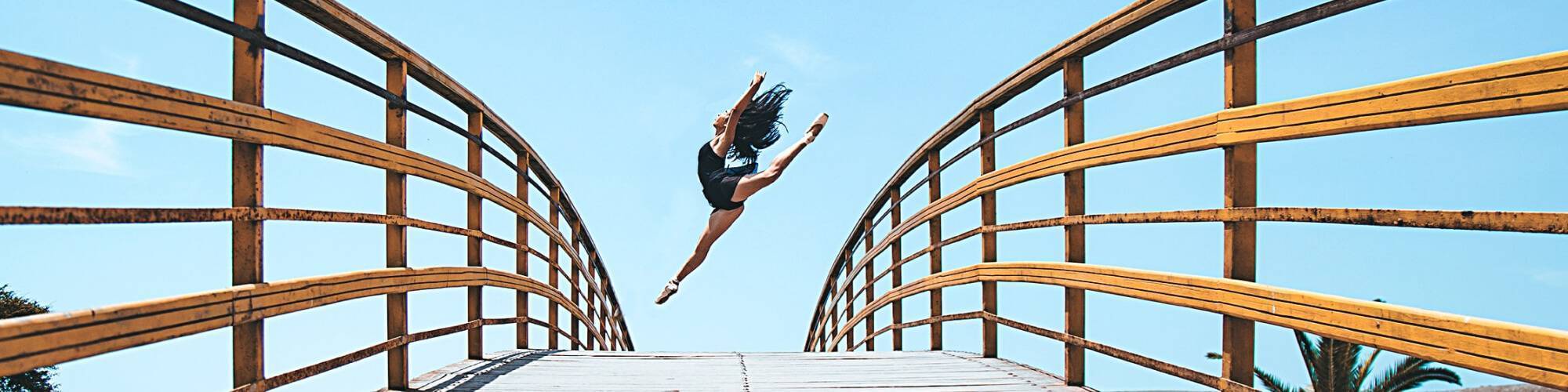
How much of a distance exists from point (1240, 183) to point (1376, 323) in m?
0.54

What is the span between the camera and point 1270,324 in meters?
2.30

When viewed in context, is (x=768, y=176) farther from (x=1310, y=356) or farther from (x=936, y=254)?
(x=1310, y=356)

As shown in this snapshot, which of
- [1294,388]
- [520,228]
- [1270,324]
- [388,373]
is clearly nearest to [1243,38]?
[1270,324]

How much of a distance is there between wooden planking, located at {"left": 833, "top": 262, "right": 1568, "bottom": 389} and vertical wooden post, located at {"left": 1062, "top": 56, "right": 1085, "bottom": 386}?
286 mm

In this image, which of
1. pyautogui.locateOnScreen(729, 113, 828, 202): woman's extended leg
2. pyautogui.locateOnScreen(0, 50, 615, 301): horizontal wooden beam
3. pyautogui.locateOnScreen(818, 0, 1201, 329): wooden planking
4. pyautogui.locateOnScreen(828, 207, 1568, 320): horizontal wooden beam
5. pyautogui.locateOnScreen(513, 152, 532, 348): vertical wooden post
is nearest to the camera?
pyautogui.locateOnScreen(828, 207, 1568, 320): horizontal wooden beam

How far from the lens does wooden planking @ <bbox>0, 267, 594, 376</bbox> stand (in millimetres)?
1729

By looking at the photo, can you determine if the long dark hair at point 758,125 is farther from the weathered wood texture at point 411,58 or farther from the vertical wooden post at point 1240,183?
the vertical wooden post at point 1240,183

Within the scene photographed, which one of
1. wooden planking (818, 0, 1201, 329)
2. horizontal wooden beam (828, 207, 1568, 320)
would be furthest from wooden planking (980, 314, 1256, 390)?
wooden planking (818, 0, 1201, 329)

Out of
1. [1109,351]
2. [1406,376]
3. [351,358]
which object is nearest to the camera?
[351,358]

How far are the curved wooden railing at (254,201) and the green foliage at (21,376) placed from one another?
9.19 meters

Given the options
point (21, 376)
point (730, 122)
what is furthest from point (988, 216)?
point (21, 376)

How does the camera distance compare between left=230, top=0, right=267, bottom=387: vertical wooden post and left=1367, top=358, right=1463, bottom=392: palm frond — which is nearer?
left=230, top=0, right=267, bottom=387: vertical wooden post

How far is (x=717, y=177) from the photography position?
5.76m

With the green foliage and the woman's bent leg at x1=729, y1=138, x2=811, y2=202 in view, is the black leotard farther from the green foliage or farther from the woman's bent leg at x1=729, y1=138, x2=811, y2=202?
the green foliage
